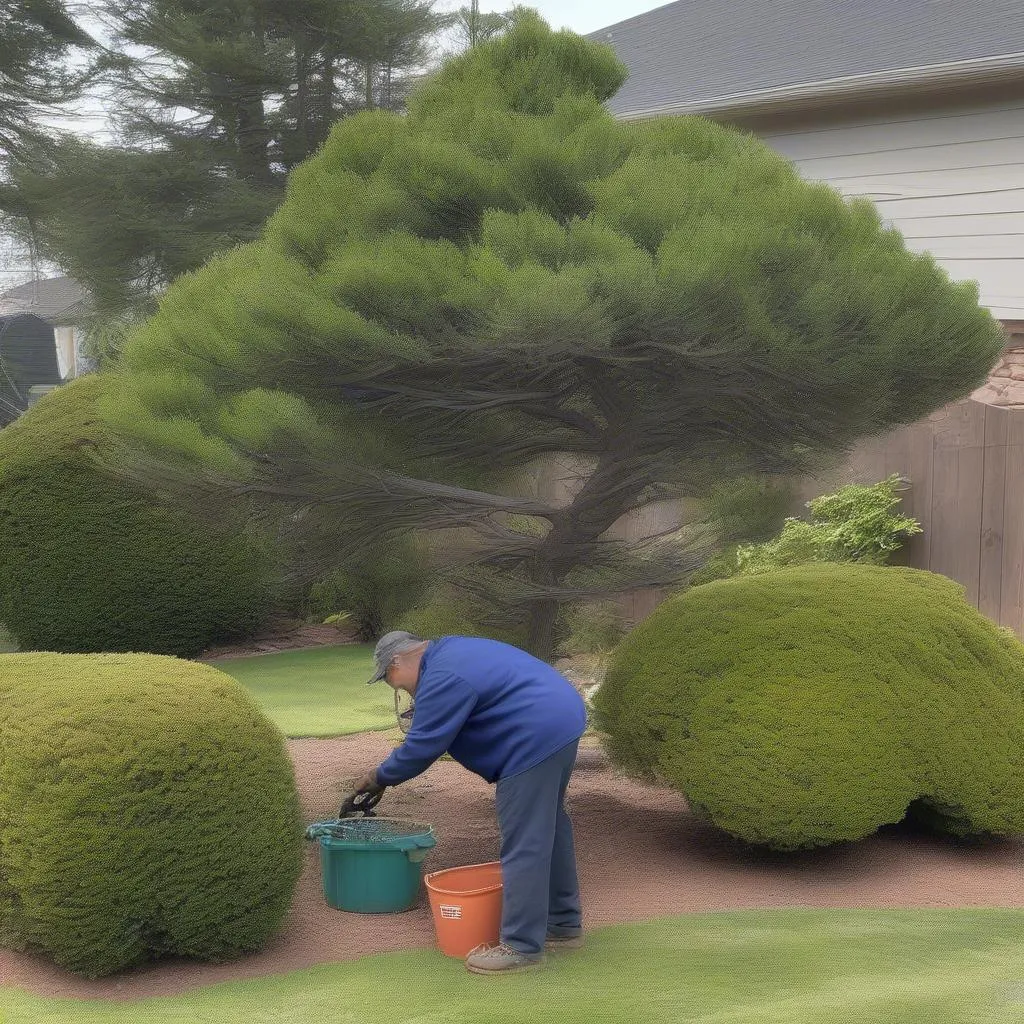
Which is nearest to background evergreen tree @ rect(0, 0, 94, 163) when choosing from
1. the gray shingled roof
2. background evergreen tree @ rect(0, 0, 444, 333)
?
background evergreen tree @ rect(0, 0, 444, 333)

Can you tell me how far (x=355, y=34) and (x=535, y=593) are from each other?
545 inches

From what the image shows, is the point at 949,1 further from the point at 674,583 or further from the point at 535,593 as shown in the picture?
the point at 535,593

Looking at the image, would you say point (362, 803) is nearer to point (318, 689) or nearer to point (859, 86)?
point (318, 689)

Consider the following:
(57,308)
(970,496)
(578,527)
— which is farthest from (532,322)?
(57,308)

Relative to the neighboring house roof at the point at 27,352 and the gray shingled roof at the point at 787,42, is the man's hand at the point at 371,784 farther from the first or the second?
the neighboring house roof at the point at 27,352

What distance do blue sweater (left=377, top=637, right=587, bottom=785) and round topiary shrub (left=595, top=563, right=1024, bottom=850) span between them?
125 cm

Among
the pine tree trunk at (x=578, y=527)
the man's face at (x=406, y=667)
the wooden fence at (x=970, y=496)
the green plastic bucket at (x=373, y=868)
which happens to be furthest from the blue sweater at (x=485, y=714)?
the wooden fence at (x=970, y=496)

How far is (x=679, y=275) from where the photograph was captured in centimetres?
507

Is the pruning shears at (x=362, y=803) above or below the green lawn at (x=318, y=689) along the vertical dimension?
above

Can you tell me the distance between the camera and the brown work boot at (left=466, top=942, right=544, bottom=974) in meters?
4.67

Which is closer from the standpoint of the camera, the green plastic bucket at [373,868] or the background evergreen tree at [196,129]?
the green plastic bucket at [373,868]

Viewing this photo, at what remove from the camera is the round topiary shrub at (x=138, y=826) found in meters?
4.52

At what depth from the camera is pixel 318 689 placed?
10.5 meters

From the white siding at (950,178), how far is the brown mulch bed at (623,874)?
514 centimetres
